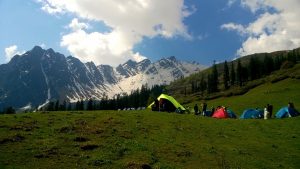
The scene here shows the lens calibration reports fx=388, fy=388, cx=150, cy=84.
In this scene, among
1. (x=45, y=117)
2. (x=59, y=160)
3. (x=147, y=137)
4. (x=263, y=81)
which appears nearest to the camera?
(x=59, y=160)

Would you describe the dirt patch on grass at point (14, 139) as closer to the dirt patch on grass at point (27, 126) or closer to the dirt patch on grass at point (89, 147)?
the dirt patch on grass at point (27, 126)

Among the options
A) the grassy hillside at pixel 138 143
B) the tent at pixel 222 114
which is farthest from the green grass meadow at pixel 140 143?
the tent at pixel 222 114

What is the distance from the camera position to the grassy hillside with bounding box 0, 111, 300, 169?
27.8 metres

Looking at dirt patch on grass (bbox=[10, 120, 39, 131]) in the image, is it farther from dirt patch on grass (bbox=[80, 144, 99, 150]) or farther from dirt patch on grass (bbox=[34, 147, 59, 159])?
dirt patch on grass (bbox=[80, 144, 99, 150])

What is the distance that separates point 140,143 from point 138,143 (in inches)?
9.9

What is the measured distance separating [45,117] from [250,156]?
22896mm

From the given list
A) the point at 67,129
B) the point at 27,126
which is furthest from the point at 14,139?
the point at 67,129

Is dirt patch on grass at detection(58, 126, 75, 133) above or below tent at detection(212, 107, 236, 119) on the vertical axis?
below

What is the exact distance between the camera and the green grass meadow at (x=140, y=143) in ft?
91.2

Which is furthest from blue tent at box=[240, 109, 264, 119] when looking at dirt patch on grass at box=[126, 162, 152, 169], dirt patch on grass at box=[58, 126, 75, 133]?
dirt patch on grass at box=[126, 162, 152, 169]

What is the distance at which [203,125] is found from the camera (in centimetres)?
4528

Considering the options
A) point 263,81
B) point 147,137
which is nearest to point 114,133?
point 147,137

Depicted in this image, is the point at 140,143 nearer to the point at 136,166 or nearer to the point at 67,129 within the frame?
the point at 136,166

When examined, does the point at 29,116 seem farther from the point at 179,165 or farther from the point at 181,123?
A: the point at 179,165
